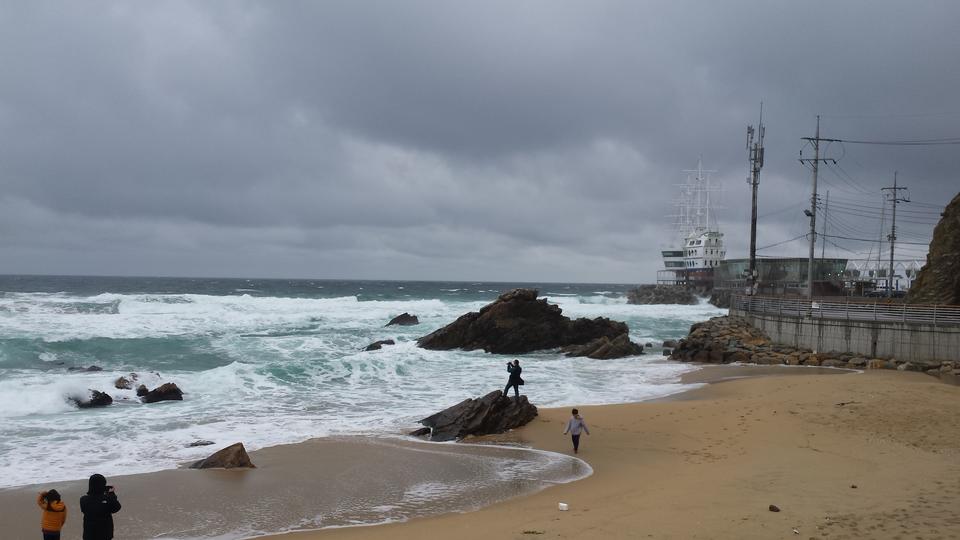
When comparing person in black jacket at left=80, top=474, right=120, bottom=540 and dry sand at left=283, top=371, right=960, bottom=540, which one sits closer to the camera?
person in black jacket at left=80, top=474, right=120, bottom=540

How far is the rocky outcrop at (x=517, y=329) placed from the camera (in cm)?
3272

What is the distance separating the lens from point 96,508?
21.8 ft

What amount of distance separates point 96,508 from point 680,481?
791 cm

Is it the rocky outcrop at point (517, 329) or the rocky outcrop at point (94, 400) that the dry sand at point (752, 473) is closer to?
the rocky outcrop at point (94, 400)

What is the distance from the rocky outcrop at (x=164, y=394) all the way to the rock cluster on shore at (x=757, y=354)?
66.4 feet

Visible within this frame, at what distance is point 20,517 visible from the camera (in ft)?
28.9

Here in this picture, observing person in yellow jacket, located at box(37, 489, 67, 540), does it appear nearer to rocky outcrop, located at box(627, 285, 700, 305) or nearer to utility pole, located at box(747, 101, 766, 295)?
utility pole, located at box(747, 101, 766, 295)

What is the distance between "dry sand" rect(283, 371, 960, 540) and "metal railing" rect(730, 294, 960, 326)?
6.40m

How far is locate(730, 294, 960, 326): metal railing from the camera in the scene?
868 inches

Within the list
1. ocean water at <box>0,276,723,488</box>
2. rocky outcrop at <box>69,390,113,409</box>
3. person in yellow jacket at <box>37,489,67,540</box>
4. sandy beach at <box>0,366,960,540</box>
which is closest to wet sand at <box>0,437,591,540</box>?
sandy beach at <box>0,366,960,540</box>

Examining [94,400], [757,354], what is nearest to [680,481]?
[94,400]

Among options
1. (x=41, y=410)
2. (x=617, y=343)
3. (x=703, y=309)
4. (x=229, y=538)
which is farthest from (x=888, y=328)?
(x=703, y=309)

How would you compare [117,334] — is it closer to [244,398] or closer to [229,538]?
[244,398]

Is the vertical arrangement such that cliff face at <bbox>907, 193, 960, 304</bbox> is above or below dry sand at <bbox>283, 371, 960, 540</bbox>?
above
